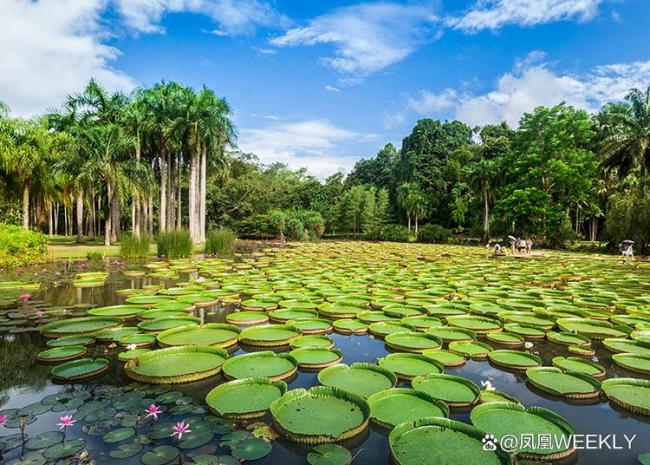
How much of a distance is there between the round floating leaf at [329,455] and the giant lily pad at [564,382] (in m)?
2.25

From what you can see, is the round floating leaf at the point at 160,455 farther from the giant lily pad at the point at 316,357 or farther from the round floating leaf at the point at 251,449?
the giant lily pad at the point at 316,357

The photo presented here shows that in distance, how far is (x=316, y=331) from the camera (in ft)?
17.5

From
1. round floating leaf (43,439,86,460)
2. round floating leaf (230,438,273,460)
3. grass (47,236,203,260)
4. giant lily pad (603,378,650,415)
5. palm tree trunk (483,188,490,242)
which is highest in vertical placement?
palm tree trunk (483,188,490,242)

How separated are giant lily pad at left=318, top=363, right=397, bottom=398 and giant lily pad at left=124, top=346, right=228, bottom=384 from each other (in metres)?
1.20

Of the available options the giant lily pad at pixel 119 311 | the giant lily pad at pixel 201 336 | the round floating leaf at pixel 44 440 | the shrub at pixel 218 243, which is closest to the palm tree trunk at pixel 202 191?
the shrub at pixel 218 243

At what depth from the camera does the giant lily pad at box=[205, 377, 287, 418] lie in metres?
2.96

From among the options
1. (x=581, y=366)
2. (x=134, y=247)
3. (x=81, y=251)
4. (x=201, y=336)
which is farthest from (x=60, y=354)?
(x=81, y=251)

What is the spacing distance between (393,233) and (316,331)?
34.7 m

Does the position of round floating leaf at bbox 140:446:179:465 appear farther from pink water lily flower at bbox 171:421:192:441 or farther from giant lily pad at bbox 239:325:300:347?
giant lily pad at bbox 239:325:300:347

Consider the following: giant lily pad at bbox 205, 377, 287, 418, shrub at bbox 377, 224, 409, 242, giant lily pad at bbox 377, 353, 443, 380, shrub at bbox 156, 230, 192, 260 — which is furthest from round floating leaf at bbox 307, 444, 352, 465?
shrub at bbox 377, 224, 409, 242

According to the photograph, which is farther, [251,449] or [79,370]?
[79,370]

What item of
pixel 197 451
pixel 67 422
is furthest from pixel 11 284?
pixel 197 451

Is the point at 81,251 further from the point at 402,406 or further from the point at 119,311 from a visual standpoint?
the point at 402,406

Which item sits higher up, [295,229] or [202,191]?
[202,191]
